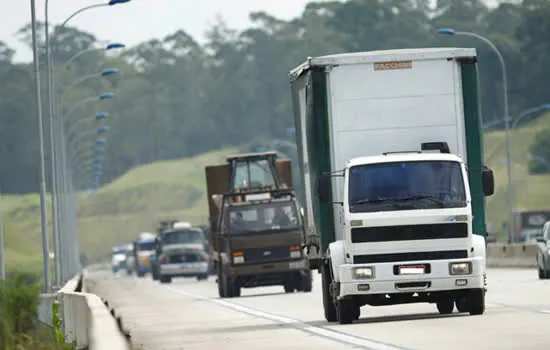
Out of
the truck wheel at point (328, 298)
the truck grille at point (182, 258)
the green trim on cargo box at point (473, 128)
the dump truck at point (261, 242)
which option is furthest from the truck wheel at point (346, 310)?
the truck grille at point (182, 258)

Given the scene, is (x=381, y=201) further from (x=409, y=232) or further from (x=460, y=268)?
(x=460, y=268)

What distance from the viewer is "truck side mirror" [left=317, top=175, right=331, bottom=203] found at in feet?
81.1

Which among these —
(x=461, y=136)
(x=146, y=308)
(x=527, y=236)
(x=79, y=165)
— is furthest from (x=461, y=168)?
(x=79, y=165)

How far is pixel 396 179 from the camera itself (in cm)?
2458

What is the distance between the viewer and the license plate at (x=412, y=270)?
2444 cm

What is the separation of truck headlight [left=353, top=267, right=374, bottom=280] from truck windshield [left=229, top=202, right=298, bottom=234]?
59.5 feet

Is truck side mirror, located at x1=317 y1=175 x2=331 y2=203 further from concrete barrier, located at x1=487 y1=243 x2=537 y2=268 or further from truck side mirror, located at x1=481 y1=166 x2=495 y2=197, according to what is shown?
concrete barrier, located at x1=487 y1=243 x2=537 y2=268

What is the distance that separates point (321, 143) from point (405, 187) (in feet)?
5.69

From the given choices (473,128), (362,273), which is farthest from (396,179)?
(473,128)

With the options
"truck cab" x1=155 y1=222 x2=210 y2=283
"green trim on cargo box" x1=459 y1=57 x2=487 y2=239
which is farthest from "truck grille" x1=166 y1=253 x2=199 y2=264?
"green trim on cargo box" x1=459 y1=57 x2=487 y2=239

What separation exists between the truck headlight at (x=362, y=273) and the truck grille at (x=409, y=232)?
38 cm

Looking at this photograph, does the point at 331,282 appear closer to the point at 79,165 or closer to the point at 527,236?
the point at 527,236

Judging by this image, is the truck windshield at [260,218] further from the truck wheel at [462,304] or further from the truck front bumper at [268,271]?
the truck wheel at [462,304]

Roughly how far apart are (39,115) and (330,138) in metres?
19.0
